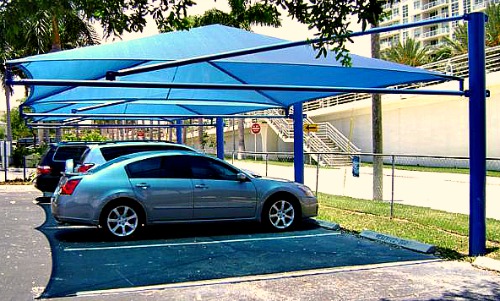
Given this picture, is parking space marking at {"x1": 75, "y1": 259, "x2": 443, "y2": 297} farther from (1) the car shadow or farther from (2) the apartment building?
(2) the apartment building

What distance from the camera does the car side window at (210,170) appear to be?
9898mm

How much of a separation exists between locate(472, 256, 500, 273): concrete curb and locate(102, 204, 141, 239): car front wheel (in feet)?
17.8

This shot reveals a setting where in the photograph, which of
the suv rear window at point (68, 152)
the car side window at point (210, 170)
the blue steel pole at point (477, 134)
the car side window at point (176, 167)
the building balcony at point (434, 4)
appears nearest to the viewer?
the blue steel pole at point (477, 134)

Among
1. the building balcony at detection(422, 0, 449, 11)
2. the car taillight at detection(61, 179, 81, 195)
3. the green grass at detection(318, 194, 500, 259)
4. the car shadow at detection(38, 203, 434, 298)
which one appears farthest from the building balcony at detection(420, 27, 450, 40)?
the car taillight at detection(61, 179, 81, 195)

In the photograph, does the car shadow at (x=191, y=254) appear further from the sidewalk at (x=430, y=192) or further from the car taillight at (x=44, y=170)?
the sidewalk at (x=430, y=192)

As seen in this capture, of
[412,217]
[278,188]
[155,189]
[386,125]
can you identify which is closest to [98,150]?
[155,189]

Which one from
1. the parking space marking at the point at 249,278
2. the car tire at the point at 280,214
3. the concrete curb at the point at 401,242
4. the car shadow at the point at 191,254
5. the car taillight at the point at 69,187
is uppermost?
the car taillight at the point at 69,187

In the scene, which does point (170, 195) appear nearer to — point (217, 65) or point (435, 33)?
point (217, 65)

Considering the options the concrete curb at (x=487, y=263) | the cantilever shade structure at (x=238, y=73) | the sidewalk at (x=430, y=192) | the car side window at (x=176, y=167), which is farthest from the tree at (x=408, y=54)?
the concrete curb at (x=487, y=263)

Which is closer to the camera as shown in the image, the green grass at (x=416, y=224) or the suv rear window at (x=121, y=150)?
the green grass at (x=416, y=224)

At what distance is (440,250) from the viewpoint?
8.15 metres

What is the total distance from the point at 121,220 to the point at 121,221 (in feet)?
0.07

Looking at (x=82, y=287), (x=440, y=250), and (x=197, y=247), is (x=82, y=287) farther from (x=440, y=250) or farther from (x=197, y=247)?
(x=440, y=250)

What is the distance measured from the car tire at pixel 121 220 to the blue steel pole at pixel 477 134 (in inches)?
213
